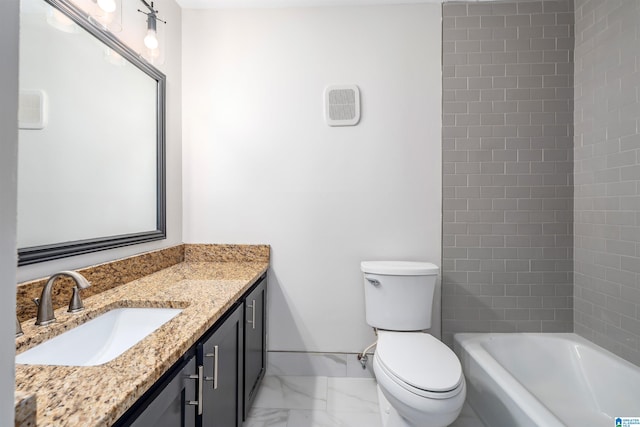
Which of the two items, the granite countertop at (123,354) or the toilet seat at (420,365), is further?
the toilet seat at (420,365)

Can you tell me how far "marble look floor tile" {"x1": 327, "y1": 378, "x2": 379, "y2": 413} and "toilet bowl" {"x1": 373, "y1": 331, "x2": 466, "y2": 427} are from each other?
0.29 meters

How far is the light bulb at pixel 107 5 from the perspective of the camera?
1444 millimetres

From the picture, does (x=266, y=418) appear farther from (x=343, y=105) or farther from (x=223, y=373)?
(x=343, y=105)

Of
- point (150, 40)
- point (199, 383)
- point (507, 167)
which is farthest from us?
point (507, 167)

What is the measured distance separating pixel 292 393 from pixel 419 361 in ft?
3.05

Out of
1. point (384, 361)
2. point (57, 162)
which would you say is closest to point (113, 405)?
point (57, 162)

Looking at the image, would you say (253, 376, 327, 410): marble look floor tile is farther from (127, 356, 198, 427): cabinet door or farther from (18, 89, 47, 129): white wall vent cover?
(18, 89, 47, 129): white wall vent cover

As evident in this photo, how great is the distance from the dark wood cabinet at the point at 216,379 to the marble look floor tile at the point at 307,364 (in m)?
0.19

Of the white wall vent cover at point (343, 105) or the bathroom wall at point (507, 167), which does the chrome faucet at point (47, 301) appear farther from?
the bathroom wall at point (507, 167)

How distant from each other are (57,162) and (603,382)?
9.17ft

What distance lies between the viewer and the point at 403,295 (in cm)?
199

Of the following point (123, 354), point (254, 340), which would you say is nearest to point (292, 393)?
point (254, 340)

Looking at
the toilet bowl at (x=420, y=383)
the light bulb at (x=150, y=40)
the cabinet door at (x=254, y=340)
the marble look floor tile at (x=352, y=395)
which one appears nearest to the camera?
the toilet bowl at (x=420, y=383)

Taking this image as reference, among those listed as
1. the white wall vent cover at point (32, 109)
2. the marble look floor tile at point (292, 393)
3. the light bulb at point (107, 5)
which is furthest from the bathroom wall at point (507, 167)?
the white wall vent cover at point (32, 109)
